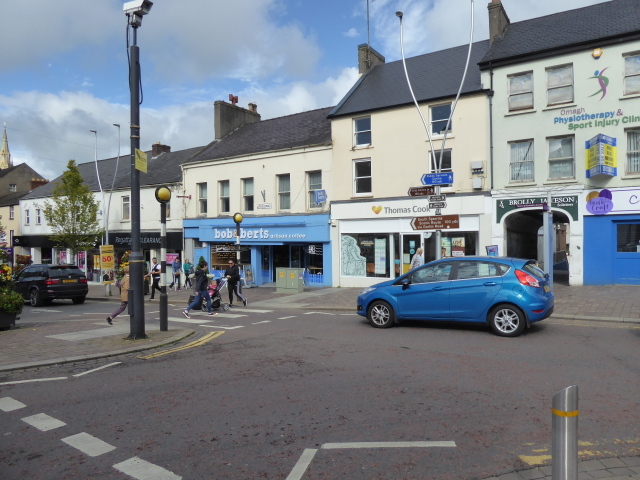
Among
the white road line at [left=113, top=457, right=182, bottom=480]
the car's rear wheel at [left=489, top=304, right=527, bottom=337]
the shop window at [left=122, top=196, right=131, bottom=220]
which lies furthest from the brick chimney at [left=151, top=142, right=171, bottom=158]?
the white road line at [left=113, top=457, right=182, bottom=480]

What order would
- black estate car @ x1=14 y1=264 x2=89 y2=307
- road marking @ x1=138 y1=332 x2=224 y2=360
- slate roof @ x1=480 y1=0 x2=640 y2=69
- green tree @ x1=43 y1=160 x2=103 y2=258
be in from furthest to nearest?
green tree @ x1=43 y1=160 x2=103 y2=258 < black estate car @ x1=14 y1=264 x2=89 y2=307 < slate roof @ x1=480 y1=0 x2=640 y2=69 < road marking @ x1=138 y1=332 x2=224 y2=360

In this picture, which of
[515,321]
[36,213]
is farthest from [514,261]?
[36,213]

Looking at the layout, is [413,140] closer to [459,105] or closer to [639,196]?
[459,105]

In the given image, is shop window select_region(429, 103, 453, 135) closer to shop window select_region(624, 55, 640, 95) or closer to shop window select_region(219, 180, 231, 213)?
shop window select_region(624, 55, 640, 95)

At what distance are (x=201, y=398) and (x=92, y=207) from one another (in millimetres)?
26734

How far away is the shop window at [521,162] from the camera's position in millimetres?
19109

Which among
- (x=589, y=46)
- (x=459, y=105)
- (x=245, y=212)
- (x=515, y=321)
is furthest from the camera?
(x=245, y=212)

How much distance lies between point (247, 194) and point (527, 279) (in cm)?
1865

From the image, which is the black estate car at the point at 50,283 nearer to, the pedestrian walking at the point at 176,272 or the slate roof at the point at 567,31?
the pedestrian walking at the point at 176,272

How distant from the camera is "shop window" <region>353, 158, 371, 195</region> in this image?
22531mm

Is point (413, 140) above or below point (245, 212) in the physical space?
above

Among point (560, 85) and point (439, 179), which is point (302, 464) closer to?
point (439, 179)

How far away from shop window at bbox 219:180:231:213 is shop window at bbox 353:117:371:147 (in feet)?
26.6

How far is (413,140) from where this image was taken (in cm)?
2119
